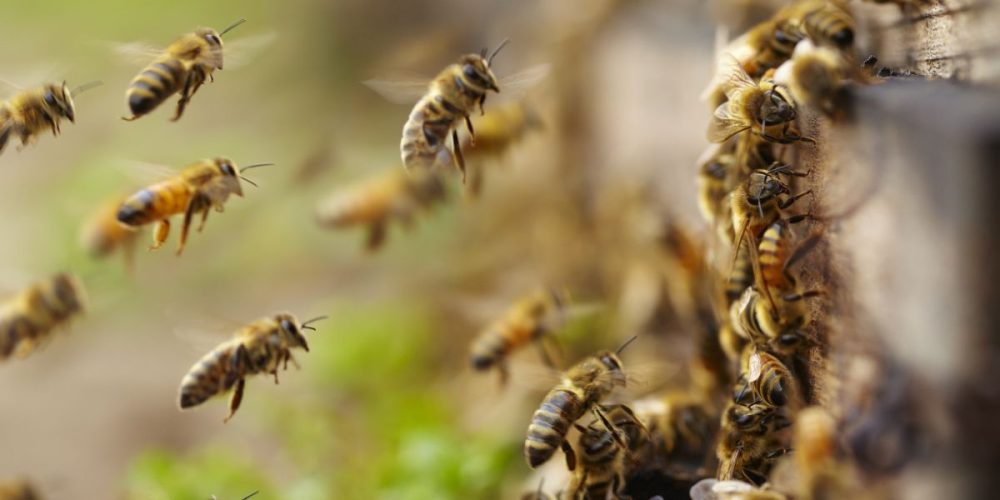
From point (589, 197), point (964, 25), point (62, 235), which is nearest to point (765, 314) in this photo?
point (964, 25)

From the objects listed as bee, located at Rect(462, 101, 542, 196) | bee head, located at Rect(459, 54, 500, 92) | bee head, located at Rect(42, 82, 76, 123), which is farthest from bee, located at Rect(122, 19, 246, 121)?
bee, located at Rect(462, 101, 542, 196)

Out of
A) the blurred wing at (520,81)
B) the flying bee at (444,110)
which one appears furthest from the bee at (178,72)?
the blurred wing at (520,81)

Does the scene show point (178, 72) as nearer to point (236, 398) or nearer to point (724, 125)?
point (236, 398)

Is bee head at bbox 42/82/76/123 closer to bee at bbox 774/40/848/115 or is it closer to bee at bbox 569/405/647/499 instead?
bee at bbox 569/405/647/499

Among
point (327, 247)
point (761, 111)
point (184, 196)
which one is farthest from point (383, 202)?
point (327, 247)

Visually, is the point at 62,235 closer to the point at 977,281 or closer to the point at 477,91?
the point at 477,91

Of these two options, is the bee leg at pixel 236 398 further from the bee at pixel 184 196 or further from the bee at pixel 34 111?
the bee at pixel 34 111
